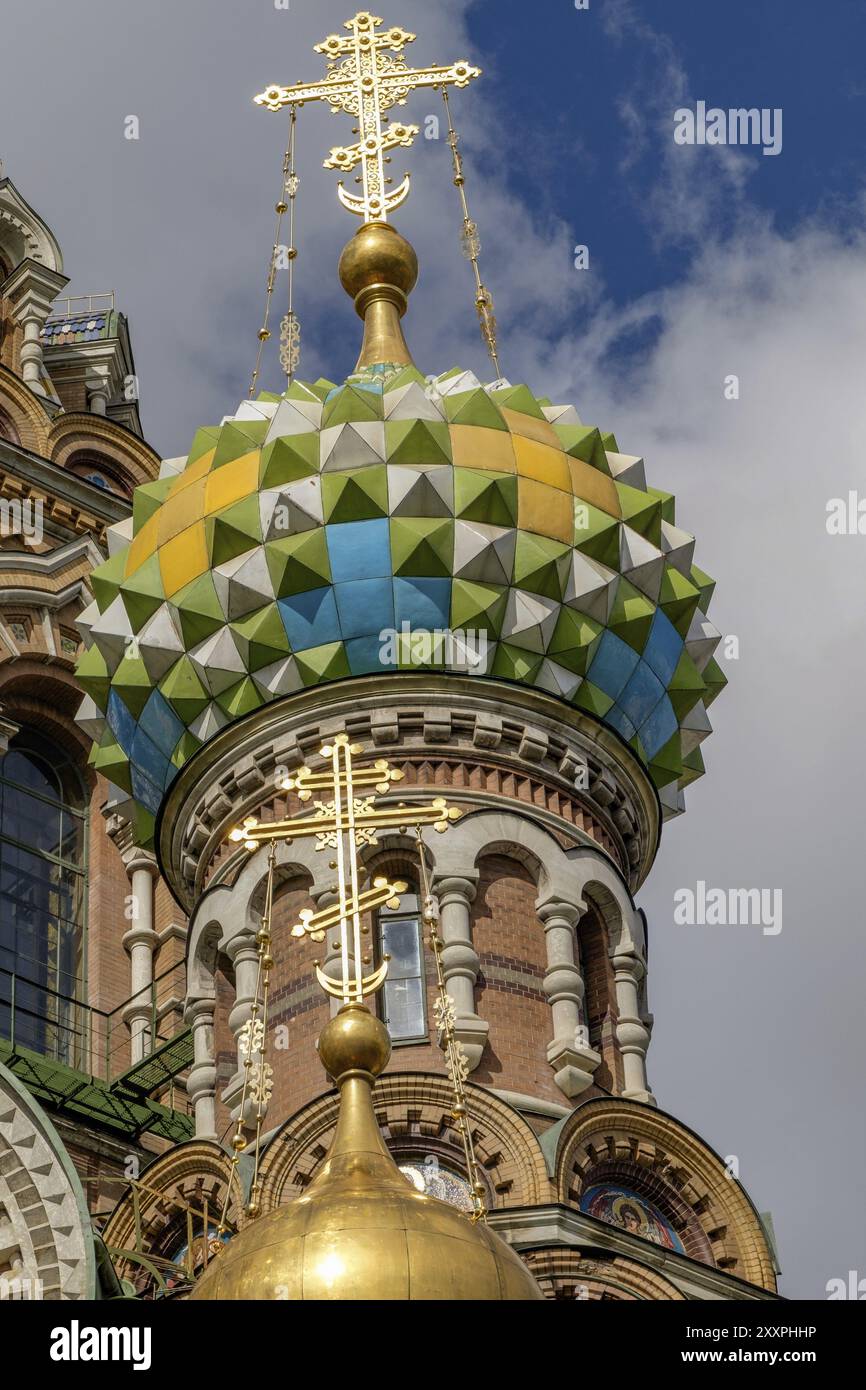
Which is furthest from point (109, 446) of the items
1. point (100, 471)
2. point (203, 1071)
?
point (203, 1071)

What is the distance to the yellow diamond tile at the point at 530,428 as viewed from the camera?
60.2 feet

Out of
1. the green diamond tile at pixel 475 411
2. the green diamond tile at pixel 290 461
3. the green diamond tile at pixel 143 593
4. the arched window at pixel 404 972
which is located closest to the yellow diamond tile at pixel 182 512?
the green diamond tile at pixel 143 593

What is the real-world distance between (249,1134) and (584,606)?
379cm

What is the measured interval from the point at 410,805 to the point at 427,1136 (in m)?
1.73

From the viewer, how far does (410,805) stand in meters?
15.8

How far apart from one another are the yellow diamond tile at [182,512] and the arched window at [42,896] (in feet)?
12.0

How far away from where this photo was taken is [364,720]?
57.0 feet

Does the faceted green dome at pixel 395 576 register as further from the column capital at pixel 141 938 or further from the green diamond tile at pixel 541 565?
the column capital at pixel 141 938

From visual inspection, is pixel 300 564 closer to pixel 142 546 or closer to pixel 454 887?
pixel 142 546

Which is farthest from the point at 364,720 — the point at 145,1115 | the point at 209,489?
the point at 145,1115

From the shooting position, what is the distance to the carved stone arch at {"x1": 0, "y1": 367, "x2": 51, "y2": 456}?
77.2ft
